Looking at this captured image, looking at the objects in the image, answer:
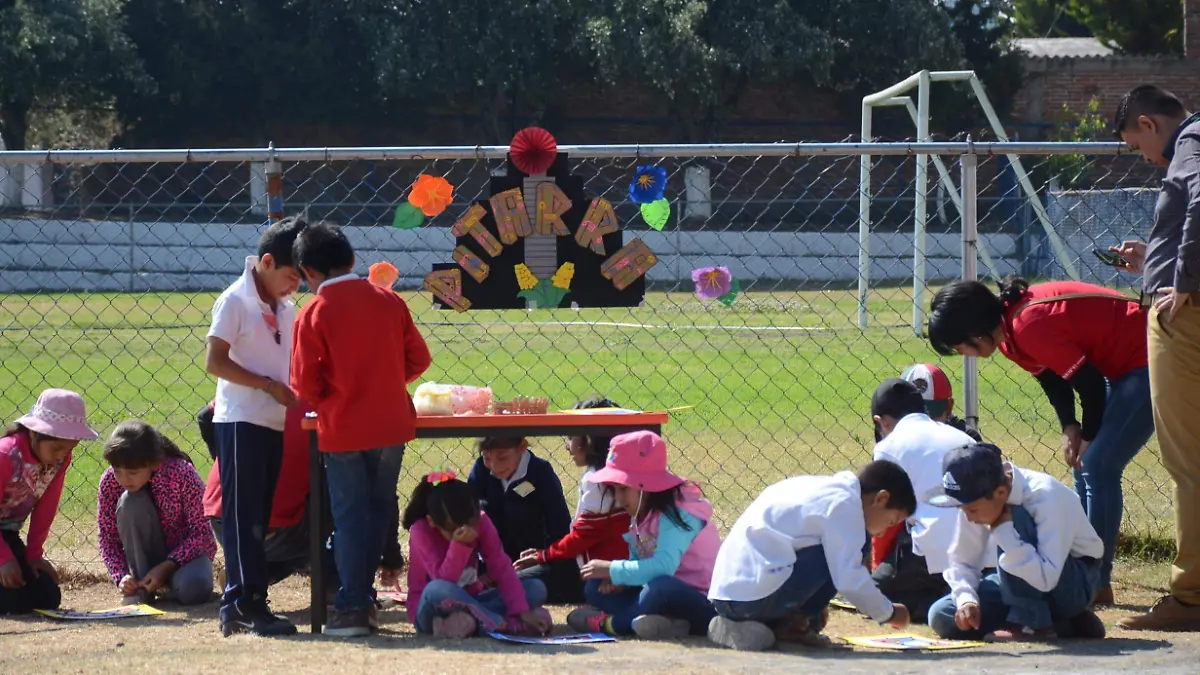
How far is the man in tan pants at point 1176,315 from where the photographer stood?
439 cm

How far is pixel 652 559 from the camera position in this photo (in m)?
4.77

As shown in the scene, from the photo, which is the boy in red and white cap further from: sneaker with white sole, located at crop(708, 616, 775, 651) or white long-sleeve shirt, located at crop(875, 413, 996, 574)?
sneaker with white sole, located at crop(708, 616, 775, 651)

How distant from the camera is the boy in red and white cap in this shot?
5414 millimetres

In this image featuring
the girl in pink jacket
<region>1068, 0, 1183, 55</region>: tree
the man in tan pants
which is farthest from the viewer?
<region>1068, 0, 1183, 55</region>: tree

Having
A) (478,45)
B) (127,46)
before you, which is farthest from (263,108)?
(478,45)

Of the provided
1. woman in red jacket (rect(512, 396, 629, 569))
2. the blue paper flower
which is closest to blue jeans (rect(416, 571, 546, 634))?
woman in red jacket (rect(512, 396, 629, 569))

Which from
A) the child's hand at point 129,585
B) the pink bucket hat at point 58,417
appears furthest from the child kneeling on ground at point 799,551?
the pink bucket hat at point 58,417

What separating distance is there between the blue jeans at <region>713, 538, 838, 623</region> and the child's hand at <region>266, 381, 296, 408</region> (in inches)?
→ 63.6

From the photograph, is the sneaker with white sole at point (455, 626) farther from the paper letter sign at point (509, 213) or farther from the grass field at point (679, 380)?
the grass field at point (679, 380)

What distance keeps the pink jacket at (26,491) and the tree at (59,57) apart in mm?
27022

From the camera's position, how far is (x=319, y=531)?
15.6 feet

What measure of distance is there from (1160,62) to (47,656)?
3328 cm

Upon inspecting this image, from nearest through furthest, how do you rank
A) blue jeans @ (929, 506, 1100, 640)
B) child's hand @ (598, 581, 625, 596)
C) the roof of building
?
blue jeans @ (929, 506, 1100, 640), child's hand @ (598, 581, 625, 596), the roof of building

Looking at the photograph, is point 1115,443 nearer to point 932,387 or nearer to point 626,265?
point 932,387
